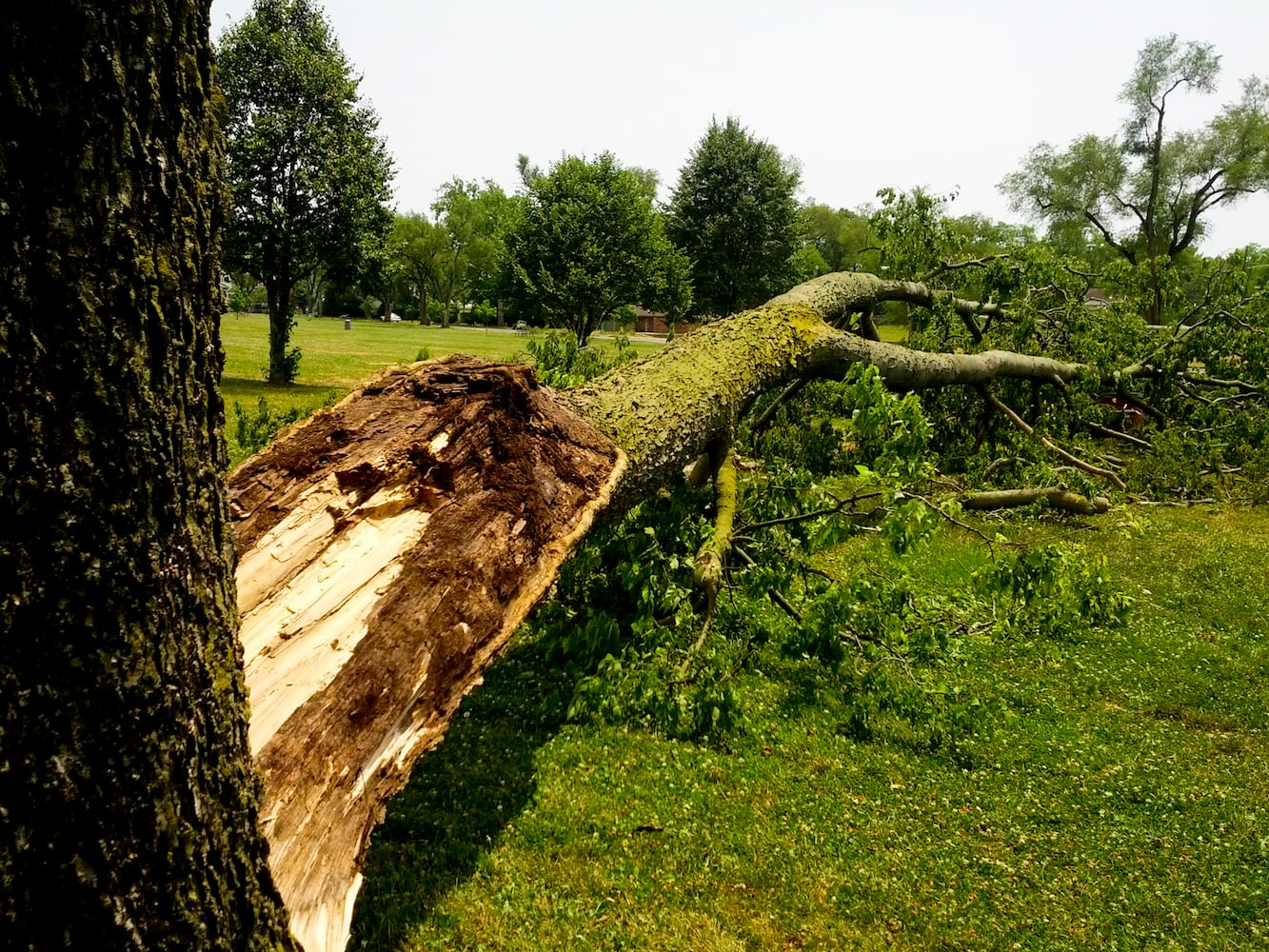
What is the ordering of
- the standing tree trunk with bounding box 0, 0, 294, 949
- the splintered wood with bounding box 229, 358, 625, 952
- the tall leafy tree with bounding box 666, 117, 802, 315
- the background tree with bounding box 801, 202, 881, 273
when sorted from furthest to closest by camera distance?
the background tree with bounding box 801, 202, 881, 273 < the tall leafy tree with bounding box 666, 117, 802, 315 < the splintered wood with bounding box 229, 358, 625, 952 < the standing tree trunk with bounding box 0, 0, 294, 949

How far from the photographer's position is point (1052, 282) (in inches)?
385

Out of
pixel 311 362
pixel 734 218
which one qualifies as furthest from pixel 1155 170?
pixel 311 362

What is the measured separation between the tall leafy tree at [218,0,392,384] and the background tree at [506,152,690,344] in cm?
581

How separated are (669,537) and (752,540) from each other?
727 millimetres

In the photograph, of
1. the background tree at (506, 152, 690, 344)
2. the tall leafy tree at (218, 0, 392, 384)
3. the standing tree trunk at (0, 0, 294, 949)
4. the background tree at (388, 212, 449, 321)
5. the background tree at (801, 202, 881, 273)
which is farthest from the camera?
the background tree at (801, 202, 881, 273)

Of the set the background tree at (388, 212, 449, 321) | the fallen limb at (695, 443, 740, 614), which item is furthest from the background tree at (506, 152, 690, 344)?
the background tree at (388, 212, 449, 321)

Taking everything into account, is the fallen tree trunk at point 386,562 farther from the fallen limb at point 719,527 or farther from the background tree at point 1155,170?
the background tree at point 1155,170

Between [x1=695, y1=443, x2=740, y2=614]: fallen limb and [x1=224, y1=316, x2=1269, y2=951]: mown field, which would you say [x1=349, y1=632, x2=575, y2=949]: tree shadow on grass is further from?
[x1=695, y1=443, x2=740, y2=614]: fallen limb

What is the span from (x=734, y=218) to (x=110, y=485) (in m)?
35.5

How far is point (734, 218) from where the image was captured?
113 ft

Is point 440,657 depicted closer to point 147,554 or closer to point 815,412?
point 147,554

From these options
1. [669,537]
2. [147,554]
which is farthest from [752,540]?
[147,554]

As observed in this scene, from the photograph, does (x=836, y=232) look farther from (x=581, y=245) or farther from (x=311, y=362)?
(x=311, y=362)

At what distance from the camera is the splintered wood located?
1985 millimetres
